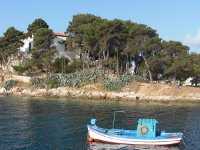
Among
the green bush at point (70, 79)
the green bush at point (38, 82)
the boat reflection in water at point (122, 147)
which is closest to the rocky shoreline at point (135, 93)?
the green bush at point (70, 79)

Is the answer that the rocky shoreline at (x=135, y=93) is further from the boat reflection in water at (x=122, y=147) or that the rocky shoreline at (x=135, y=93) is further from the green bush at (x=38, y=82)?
the boat reflection in water at (x=122, y=147)

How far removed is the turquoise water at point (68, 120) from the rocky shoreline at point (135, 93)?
32.2ft

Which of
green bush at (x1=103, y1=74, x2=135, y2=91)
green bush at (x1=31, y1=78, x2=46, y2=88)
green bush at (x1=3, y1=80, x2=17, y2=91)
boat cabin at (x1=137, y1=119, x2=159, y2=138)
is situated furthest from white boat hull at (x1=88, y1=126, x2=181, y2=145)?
green bush at (x1=3, y1=80, x2=17, y2=91)

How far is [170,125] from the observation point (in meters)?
74.5

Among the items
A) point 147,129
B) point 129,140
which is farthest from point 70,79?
point 129,140

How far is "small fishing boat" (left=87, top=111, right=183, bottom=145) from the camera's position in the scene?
5678 cm

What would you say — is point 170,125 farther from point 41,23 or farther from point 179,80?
point 41,23

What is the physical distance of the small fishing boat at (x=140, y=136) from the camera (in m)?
56.8

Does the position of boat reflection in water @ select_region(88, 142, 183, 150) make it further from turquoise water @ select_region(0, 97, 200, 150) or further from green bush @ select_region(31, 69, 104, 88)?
green bush @ select_region(31, 69, 104, 88)

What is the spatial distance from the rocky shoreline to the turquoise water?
387 inches

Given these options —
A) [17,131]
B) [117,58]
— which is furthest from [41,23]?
[17,131]

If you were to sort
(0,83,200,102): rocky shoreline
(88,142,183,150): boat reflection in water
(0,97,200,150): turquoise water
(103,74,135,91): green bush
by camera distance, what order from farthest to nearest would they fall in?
(103,74,135,91): green bush → (0,83,200,102): rocky shoreline → (0,97,200,150): turquoise water → (88,142,183,150): boat reflection in water

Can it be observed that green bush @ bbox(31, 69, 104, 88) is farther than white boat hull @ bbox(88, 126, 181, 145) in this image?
Yes

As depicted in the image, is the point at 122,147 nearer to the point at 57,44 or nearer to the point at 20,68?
the point at 20,68
